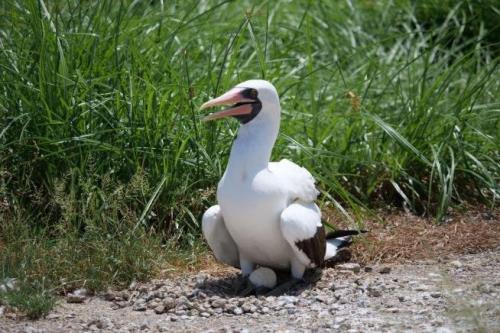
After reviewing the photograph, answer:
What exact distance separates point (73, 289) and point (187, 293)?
0.61 m

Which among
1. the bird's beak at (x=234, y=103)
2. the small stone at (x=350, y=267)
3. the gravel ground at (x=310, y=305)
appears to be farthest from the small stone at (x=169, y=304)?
the small stone at (x=350, y=267)

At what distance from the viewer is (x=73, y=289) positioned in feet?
17.1

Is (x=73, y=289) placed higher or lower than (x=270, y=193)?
lower

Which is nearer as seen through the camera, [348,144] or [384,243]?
[384,243]

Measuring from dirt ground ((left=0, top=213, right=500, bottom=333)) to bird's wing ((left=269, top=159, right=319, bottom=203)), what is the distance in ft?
1.53

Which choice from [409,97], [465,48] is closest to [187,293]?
[409,97]

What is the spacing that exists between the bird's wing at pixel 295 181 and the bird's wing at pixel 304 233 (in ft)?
0.18

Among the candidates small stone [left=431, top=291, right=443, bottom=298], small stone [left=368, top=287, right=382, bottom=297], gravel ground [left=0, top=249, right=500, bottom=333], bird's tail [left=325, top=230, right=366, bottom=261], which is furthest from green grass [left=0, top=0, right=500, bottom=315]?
small stone [left=431, top=291, right=443, bottom=298]

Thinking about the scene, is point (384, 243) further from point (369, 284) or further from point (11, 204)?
point (11, 204)

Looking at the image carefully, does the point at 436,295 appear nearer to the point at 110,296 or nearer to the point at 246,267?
the point at 246,267

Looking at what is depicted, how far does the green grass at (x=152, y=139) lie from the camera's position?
559cm

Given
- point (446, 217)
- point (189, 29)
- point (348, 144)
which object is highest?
point (189, 29)

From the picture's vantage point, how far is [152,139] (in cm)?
611

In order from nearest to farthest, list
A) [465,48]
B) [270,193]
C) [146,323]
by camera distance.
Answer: [146,323]
[270,193]
[465,48]
